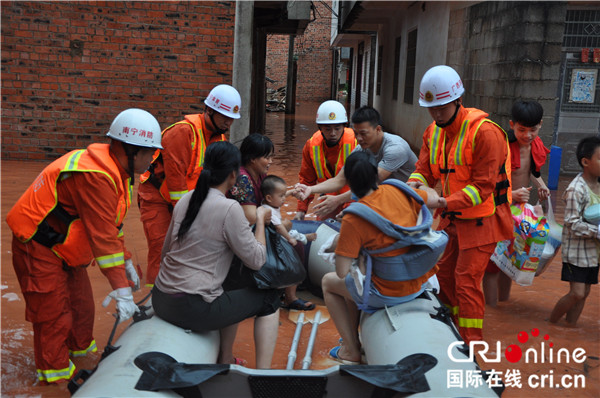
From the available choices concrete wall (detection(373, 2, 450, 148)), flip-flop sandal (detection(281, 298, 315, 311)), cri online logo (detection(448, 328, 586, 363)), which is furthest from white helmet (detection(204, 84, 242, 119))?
concrete wall (detection(373, 2, 450, 148))

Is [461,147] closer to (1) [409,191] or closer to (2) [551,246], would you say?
(1) [409,191]

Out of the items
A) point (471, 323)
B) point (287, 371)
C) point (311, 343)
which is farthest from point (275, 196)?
point (471, 323)

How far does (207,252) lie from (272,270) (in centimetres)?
56

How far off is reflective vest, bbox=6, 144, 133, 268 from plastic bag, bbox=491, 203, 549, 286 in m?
2.88

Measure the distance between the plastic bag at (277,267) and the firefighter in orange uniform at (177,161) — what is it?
0.96m

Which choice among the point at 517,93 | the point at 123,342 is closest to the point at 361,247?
the point at 123,342

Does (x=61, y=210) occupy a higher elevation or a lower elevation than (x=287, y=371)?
higher

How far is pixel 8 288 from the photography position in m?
4.72

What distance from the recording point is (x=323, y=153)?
4.99 meters

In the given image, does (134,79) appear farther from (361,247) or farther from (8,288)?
(361,247)

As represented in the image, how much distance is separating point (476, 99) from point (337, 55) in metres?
28.1

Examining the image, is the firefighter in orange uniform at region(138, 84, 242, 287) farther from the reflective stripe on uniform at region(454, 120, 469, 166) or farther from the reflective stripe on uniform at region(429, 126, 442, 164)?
the reflective stripe on uniform at region(454, 120, 469, 166)

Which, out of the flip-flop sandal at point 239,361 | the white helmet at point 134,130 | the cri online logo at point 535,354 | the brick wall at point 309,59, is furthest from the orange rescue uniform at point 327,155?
the brick wall at point 309,59

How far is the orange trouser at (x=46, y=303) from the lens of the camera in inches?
126
